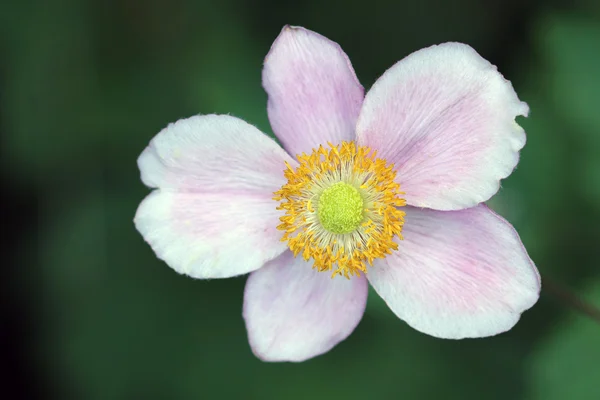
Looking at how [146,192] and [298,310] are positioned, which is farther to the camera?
[146,192]

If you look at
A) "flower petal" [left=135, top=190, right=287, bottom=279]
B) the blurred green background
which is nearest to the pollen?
"flower petal" [left=135, top=190, right=287, bottom=279]

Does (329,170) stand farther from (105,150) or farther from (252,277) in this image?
(105,150)

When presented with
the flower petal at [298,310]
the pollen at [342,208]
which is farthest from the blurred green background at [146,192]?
the pollen at [342,208]

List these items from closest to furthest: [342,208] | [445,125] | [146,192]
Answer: [445,125], [342,208], [146,192]

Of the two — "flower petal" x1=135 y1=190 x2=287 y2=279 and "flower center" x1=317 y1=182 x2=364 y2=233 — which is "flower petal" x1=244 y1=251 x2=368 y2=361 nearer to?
"flower petal" x1=135 y1=190 x2=287 y2=279

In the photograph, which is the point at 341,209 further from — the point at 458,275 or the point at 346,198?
the point at 458,275

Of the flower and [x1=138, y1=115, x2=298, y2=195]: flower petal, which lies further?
[x1=138, y1=115, x2=298, y2=195]: flower petal

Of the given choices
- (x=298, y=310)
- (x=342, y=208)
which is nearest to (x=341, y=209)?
(x=342, y=208)
